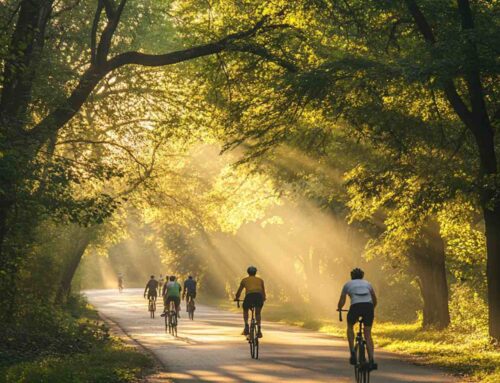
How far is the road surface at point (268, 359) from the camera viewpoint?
14141mm

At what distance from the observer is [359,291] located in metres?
13.0

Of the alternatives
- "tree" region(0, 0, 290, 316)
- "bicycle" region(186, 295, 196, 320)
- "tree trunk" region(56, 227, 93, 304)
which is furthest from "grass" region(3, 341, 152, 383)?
"tree trunk" region(56, 227, 93, 304)

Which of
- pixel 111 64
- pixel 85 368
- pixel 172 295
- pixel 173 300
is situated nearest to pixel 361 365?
pixel 85 368

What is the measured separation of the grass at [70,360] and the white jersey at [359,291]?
388cm

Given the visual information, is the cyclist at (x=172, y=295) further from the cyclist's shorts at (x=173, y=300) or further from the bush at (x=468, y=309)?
the bush at (x=468, y=309)

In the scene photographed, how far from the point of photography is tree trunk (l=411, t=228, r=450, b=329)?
26.0 meters

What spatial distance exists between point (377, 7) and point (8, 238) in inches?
387

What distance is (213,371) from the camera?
49.6 feet

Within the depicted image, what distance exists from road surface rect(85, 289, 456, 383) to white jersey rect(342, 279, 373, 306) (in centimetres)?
152

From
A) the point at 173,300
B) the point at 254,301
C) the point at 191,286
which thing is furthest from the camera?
the point at 191,286

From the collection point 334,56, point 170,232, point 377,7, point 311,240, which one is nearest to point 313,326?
point 311,240

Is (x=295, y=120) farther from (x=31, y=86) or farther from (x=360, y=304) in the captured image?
(x=360, y=304)

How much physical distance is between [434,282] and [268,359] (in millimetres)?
10437

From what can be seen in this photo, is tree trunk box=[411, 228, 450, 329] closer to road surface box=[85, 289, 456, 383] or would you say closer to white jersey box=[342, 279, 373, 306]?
road surface box=[85, 289, 456, 383]
